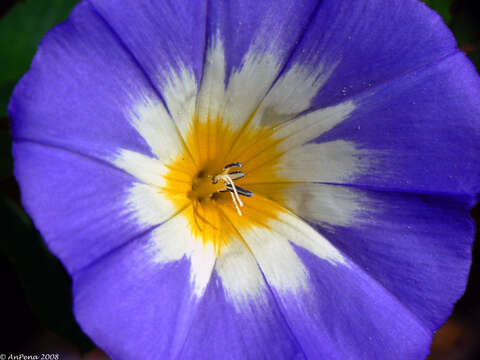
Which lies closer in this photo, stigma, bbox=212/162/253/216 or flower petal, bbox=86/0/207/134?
flower petal, bbox=86/0/207/134

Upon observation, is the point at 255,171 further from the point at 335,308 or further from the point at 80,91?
the point at 80,91

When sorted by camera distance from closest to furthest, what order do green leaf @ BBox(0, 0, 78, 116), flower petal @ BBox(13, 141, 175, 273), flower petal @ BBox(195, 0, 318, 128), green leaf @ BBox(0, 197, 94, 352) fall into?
flower petal @ BBox(13, 141, 175, 273), flower petal @ BBox(195, 0, 318, 128), green leaf @ BBox(0, 197, 94, 352), green leaf @ BBox(0, 0, 78, 116)

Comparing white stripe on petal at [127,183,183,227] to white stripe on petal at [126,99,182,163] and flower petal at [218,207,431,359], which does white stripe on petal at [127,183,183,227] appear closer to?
white stripe on petal at [126,99,182,163]

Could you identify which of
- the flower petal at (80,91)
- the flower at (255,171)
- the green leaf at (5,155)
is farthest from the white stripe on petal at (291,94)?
the green leaf at (5,155)

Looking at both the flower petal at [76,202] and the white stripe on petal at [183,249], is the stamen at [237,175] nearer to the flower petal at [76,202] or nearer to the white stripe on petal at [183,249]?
the white stripe on petal at [183,249]

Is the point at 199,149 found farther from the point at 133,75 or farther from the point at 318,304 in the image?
the point at 318,304

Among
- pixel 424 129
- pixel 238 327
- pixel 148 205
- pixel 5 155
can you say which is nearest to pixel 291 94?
pixel 424 129

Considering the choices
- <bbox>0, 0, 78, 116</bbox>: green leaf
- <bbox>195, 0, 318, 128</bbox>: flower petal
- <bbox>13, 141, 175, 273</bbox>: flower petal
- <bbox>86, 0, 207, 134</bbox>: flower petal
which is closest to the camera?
<bbox>13, 141, 175, 273</bbox>: flower petal

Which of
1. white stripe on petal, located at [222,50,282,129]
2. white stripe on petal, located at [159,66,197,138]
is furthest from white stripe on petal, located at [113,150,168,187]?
white stripe on petal, located at [222,50,282,129]
